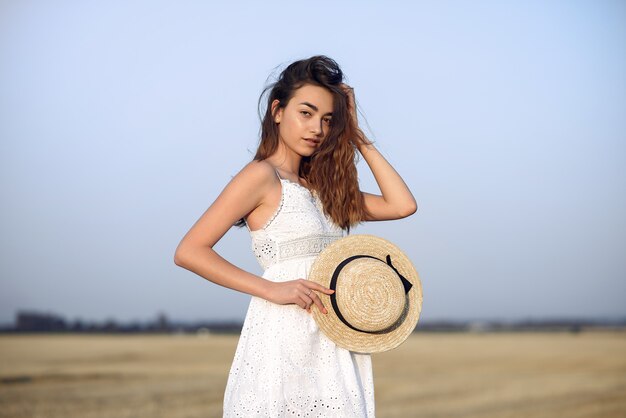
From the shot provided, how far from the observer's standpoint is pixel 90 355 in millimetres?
33906

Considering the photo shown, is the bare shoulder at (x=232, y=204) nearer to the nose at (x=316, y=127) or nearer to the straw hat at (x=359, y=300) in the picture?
the nose at (x=316, y=127)

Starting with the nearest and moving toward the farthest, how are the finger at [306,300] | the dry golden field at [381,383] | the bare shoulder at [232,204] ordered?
1. the finger at [306,300]
2. the bare shoulder at [232,204]
3. the dry golden field at [381,383]

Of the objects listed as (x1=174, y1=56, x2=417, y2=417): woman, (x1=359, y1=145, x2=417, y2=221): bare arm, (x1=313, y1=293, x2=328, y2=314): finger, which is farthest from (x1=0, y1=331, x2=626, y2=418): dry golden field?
(x1=313, y1=293, x2=328, y2=314): finger

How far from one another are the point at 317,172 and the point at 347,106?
1.02 feet

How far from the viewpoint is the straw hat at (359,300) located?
3566 mm

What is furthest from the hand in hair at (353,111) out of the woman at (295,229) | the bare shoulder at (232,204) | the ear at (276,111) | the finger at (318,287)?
the finger at (318,287)

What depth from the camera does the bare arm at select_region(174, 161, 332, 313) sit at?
11.7 ft

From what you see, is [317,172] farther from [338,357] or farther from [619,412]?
[619,412]

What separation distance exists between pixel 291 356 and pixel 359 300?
0.33 metres

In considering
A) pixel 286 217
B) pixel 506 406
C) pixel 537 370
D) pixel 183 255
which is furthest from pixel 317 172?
pixel 537 370

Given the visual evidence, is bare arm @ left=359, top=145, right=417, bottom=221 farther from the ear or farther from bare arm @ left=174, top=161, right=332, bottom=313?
bare arm @ left=174, top=161, right=332, bottom=313

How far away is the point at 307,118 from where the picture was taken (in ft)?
12.7

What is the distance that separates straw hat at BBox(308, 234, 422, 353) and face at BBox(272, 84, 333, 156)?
0.46 meters

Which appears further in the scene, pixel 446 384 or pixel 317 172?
pixel 446 384
